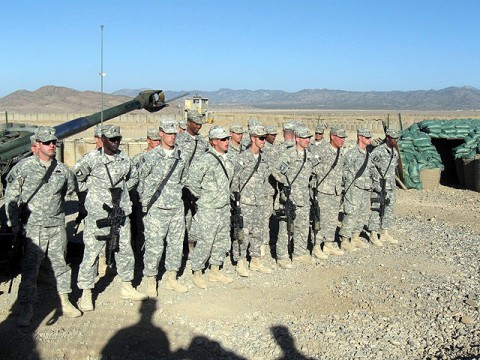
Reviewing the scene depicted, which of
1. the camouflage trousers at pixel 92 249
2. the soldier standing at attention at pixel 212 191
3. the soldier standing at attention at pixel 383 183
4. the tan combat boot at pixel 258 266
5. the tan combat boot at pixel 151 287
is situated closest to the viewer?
the camouflage trousers at pixel 92 249

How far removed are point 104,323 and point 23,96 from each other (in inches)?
3289

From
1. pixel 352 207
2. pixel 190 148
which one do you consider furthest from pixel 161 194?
pixel 352 207

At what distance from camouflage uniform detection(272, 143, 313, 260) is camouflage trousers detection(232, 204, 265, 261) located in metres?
0.47

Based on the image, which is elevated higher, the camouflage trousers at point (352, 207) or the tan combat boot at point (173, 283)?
the camouflage trousers at point (352, 207)

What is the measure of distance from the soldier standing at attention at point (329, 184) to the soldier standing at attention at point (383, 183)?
925 mm

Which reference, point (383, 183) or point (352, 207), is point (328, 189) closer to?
point (352, 207)

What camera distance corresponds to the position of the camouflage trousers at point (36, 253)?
534 cm

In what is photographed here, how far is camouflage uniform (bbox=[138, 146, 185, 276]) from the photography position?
6.07 metres

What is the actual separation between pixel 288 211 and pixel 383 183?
217 cm

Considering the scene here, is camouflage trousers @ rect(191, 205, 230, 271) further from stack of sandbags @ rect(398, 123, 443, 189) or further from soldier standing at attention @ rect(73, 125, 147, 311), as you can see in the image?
stack of sandbags @ rect(398, 123, 443, 189)

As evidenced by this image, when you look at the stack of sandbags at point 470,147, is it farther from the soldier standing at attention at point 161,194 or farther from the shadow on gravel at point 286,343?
the shadow on gravel at point 286,343

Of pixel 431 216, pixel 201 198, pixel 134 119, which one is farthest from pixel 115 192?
pixel 134 119

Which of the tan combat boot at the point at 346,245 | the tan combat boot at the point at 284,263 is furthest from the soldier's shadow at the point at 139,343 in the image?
the tan combat boot at the point at 346,245

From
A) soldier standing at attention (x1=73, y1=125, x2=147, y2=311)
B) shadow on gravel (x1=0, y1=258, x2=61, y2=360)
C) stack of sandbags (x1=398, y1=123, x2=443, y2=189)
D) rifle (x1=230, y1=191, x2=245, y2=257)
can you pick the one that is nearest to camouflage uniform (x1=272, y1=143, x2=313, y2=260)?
rifle (x1=230, y1=191, x2=245, y2=257)
